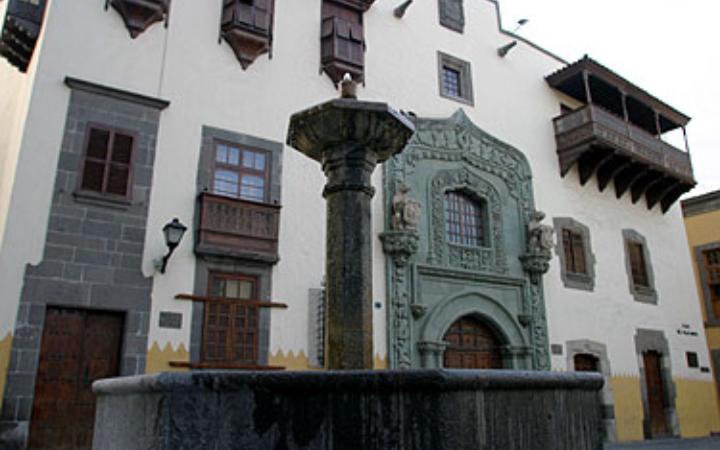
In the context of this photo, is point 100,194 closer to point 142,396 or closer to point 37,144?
point 37,144

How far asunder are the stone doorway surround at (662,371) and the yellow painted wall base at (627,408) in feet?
0.78

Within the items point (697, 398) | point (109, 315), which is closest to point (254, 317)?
point (109, 315)

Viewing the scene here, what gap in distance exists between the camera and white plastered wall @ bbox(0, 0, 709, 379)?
9.79 meters

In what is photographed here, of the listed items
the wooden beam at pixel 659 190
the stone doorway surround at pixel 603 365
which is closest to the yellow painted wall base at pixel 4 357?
the stone doorway surround at pixel 603 365

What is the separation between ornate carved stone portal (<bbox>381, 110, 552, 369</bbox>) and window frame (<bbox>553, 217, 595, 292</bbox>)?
1.05m

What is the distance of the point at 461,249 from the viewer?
44.9ft

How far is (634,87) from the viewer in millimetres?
17578

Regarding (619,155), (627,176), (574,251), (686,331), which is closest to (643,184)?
(627,176)

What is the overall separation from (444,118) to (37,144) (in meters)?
8.96

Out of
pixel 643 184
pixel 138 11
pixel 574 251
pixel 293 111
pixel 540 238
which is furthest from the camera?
pixel 643 184

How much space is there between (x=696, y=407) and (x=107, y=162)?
56.0 ft

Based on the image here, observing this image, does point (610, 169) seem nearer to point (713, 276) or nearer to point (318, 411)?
point (713, 276)

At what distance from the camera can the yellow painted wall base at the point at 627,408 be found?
15141 millimetres

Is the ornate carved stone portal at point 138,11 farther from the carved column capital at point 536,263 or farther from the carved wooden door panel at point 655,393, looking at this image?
the carved wooden door panel at point 655,393
